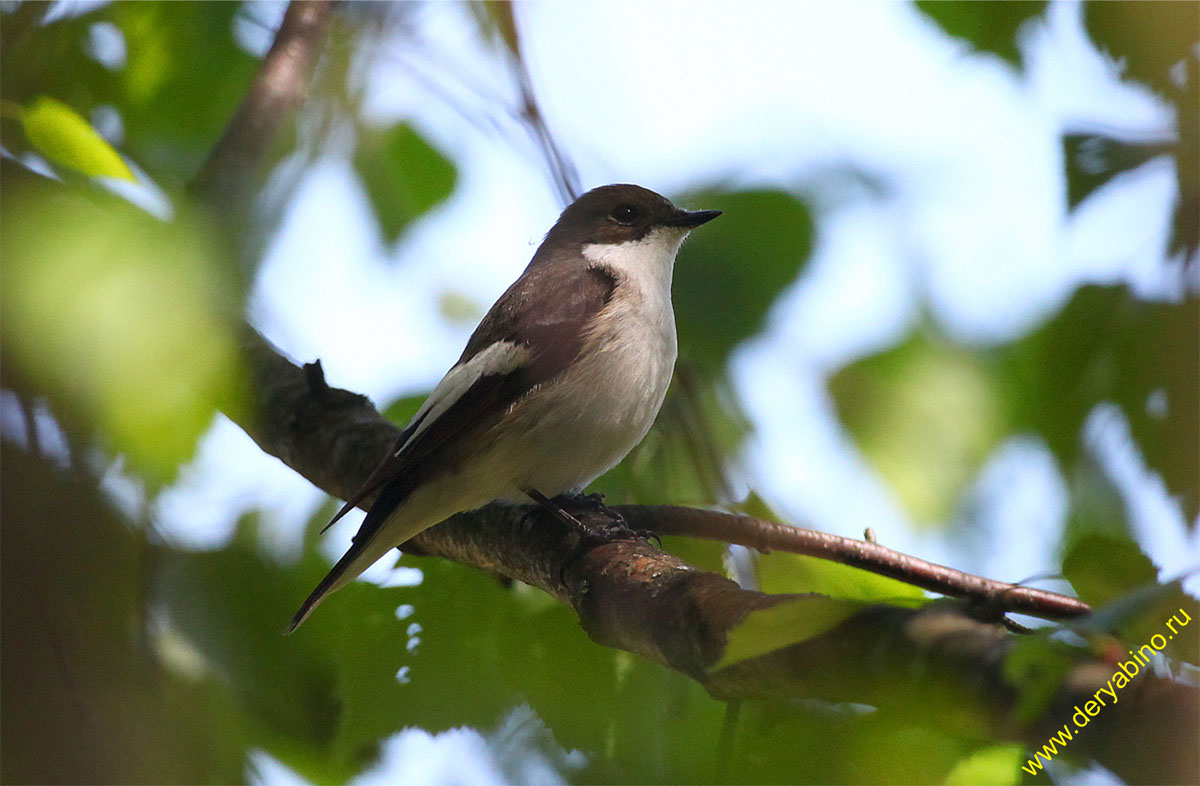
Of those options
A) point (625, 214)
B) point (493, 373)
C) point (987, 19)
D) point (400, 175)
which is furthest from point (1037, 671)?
point (400, 175)

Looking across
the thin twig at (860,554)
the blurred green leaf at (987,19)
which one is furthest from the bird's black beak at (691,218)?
the thin twig at (860,554)

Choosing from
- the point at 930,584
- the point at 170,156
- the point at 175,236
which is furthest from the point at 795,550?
the point at 170,156

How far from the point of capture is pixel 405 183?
4.14m

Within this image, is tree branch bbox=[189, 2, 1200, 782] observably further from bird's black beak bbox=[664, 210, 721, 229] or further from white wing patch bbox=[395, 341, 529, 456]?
bird's black beak bbox=[664, 210, 721, 229]

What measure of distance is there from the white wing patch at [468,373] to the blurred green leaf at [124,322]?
1.47 m

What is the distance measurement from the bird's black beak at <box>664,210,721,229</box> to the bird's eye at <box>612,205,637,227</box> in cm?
32

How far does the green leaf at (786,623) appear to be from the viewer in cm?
112

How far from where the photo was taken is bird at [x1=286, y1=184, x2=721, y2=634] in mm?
2906

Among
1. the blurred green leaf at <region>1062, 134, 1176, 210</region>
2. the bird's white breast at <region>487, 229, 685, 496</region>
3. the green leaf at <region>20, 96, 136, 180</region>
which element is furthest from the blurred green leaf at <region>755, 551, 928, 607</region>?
the green leaf at <region>20, 96, 136, 180</region>

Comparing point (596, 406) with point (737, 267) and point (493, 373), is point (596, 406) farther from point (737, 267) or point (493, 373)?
point (737, 267)

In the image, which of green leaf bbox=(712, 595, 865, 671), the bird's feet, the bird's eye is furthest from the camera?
the bird's eye

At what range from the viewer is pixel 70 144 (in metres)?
1.64

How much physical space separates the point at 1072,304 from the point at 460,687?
1.50 m

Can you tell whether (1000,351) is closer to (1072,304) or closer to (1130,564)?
(1072,304)
